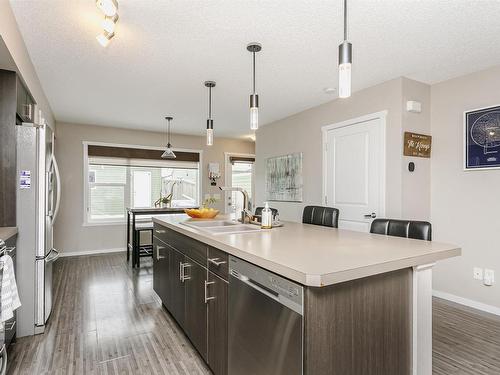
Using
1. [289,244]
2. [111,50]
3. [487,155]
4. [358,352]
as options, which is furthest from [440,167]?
[111,50]

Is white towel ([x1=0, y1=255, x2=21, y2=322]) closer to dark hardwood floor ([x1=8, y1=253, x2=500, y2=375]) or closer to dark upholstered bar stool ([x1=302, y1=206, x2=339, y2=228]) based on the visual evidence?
dark hardwood floor ([x1=8, y1=253, x2=500, y2=375])

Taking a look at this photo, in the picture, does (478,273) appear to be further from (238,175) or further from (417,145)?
(238,175)

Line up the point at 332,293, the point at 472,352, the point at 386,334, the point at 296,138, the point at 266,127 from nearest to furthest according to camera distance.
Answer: the point at 332,293 → the point at 386,334 → the point at 472,352 → the point at 296,138 → the point at 266,127

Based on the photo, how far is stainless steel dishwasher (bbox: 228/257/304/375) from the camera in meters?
1.16

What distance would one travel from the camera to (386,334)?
1.36 metres

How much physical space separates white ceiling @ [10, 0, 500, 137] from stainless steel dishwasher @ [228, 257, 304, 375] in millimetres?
1713

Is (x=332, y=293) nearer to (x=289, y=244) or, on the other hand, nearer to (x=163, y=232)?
(x=289, y=244)

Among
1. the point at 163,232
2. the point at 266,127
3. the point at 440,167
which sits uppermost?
the point at 266,127

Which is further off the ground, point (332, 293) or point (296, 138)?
point (296, 138)

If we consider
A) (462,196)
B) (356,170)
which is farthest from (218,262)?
(462,196)

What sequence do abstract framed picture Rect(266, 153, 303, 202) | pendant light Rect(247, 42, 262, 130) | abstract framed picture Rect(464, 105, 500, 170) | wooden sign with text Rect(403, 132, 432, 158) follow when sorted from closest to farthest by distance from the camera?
pendant light Rect(247, 42, 262, 130) < abstract framed picture Rect(464, 105, 500, 170) < wooden sign with text Rect(403, 132, 432, 158) < abstract framed picture Rect(266, 153, 303, 202)

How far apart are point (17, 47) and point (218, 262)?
218cm

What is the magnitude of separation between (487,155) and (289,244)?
2558mm

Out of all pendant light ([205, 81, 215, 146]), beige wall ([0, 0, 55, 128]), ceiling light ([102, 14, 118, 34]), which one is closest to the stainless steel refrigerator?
beige wall ([0, 0, 55, 128])
